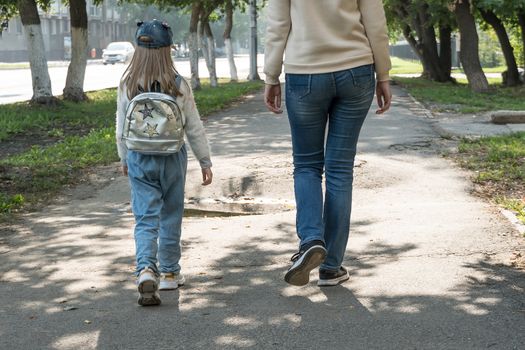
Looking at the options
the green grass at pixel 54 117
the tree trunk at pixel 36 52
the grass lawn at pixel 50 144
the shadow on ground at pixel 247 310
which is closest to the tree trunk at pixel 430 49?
the grass lawn at pixel 50 144

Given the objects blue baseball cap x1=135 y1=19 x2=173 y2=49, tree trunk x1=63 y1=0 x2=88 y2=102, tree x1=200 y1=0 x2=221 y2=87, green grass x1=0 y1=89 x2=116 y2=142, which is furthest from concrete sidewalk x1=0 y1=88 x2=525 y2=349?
tree x1=200 y1=0 x2=221 y2=87

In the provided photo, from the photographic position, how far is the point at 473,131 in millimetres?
15141

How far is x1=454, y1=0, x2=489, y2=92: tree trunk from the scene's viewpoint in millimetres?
27562

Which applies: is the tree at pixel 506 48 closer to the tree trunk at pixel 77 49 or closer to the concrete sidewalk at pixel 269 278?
the tree trunk at pixel 77 49

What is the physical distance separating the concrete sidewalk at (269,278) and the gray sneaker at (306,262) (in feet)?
0.48

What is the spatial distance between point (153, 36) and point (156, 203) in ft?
2.78

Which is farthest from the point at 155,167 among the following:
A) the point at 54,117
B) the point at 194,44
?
the point at 194,44

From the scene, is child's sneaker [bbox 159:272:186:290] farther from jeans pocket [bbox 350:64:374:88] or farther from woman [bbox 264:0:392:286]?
jeans pocket [bbox 350:64:374:88]

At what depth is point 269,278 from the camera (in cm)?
546

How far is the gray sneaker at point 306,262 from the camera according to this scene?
471cm

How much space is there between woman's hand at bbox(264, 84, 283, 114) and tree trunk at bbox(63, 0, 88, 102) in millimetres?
18006

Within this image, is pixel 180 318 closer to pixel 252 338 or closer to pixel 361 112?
pixel 252 338

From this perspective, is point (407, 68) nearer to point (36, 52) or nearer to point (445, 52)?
point (445, 52)

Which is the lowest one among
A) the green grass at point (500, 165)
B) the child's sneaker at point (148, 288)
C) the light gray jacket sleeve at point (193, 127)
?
the green grass at point (500, 165)
